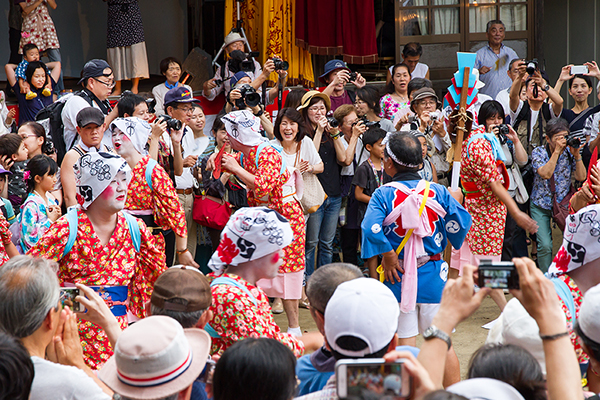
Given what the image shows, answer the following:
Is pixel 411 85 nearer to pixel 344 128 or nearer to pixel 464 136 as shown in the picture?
pixel 344 128

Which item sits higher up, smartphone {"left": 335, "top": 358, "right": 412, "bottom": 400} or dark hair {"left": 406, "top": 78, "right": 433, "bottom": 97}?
dark hair {"left": 406, "top": 78, "right": 433, "bottom": 97}

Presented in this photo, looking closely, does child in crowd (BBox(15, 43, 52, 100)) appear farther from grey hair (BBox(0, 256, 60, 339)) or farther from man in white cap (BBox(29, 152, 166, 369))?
grey hair (BBox(0, 256, 60, 339))

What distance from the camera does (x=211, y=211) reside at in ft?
17.1

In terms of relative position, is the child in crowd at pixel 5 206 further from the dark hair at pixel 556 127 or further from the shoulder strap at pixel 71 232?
the dark hair at pixel 556 127

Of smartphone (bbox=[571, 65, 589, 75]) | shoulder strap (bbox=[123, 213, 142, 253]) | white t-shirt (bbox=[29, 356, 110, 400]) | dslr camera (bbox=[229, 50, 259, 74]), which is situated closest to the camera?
white t-shirt (bbox=[29, 356, 110, 400])

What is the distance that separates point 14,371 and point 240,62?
517cm

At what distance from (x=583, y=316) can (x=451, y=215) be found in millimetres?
→ 2007

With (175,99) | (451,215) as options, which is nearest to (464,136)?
(451,215)

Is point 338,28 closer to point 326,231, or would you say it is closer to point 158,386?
point 326,231

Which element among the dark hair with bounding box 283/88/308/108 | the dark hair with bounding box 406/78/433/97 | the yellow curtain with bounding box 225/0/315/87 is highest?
the yellow curtain with bounding box 225/0/315/87

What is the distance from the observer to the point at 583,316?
171 centimetres

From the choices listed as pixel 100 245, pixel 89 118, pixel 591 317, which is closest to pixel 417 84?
pixel 89 118

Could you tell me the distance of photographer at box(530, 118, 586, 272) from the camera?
5535 mm

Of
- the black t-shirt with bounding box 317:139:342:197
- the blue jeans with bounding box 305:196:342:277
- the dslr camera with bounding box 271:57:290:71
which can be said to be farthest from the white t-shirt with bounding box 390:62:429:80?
the blue jeans with bounding box 305:196:342:277
